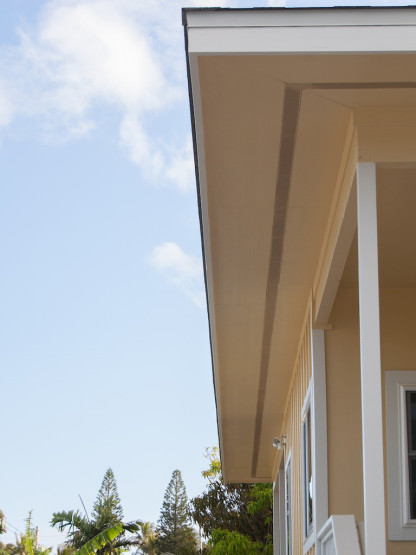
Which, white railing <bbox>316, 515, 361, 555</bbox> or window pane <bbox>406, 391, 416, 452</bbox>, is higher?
window pane <bbox>406, 391, 416, 452</bbox>

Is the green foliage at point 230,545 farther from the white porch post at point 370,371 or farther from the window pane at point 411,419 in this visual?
the white porch post at point 370,371

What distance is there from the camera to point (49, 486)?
66.4m

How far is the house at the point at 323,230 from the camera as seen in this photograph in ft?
13.6

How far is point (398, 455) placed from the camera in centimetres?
637

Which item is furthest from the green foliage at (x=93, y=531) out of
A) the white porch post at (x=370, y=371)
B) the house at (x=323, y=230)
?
the white porch post at (x=370, y=371)

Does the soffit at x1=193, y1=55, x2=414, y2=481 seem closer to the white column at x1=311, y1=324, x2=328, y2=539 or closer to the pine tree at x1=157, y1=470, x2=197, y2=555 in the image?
the white column at x1=311, y1=324, x2=328, y2=539

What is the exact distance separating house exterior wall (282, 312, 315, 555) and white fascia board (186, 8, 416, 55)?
353 centimetres

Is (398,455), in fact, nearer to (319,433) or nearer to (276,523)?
(319,433)

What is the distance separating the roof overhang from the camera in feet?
13.6

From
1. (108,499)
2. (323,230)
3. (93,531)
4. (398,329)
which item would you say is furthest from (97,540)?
(108,499)

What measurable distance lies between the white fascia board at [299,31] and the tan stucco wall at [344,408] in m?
3.17

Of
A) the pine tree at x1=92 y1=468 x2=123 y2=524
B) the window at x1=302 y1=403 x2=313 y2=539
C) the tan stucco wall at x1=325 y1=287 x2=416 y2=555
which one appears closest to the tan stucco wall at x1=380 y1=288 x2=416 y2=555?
the tan stucco wall at x1=325 y1=287 x2=416 y2=555

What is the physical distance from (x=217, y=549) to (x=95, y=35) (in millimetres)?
34828

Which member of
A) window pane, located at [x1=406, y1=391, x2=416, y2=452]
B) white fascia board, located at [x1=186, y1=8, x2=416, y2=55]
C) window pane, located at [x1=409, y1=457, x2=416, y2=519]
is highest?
white fascia board, located at [x1=186, y1=8, x2=416, y2=55]
